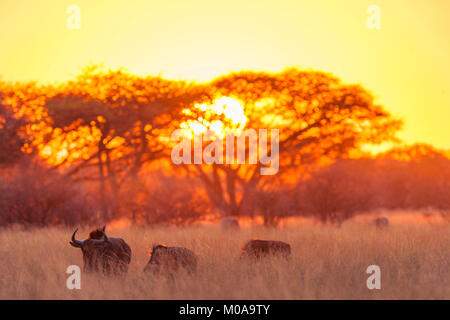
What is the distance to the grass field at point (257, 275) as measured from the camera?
8258 millimetres

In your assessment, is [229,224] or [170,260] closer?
[170,260]

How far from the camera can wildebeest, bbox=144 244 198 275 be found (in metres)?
9.20

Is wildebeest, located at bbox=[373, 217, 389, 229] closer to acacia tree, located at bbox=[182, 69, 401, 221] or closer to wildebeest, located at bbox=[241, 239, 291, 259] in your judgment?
acacia tree, located at bbox=[182, 69, 401, 221]

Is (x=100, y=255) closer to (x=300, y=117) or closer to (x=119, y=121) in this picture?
(x=119, y=121)

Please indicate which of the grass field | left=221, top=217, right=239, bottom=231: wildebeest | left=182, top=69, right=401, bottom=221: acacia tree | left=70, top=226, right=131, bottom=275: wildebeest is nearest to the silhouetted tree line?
left=182, top=69, right=401, bottom=221: acacia tree

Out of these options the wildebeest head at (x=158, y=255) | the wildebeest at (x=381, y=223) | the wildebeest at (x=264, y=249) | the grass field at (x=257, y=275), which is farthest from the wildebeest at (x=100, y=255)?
the wildebeest at (x=381, y=223)

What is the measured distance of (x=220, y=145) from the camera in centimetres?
2494

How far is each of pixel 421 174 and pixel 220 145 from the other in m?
18.5

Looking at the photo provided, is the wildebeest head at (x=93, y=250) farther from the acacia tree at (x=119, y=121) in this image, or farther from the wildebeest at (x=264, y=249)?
the acacia tree at (x=119, y=121)

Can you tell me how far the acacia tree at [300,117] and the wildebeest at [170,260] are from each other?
14.5m

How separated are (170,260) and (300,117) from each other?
16484 millimetres

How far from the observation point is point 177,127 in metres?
24.7

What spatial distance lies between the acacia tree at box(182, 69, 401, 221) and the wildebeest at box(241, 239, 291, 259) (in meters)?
13.3

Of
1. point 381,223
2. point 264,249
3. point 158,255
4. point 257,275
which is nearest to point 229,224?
point 381,223
